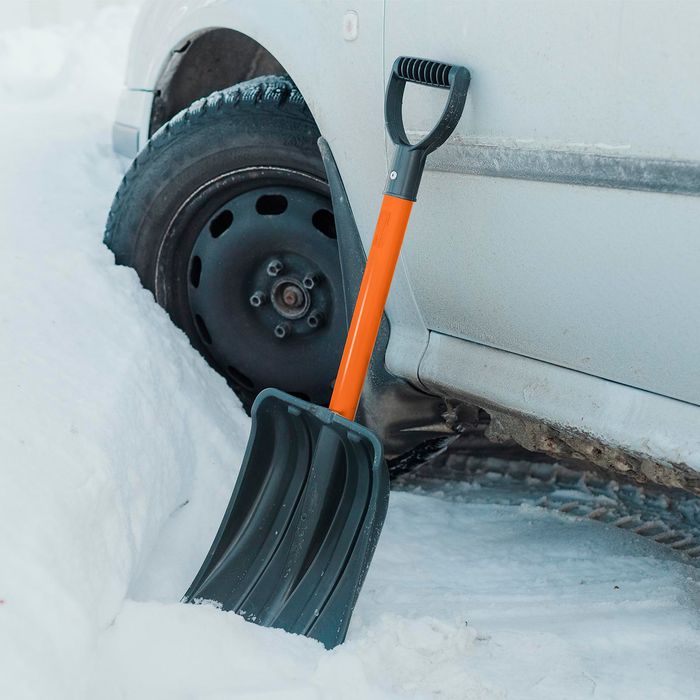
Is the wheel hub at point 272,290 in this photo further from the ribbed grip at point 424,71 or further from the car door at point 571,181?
the ribbed grip at point 424,71

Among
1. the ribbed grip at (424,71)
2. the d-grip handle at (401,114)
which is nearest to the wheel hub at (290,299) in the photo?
the d-grip handle at (401,114)

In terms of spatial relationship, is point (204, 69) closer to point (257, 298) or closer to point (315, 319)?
point (257, 298)

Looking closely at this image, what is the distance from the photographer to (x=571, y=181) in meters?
1.19

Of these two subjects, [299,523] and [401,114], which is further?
[299,523]

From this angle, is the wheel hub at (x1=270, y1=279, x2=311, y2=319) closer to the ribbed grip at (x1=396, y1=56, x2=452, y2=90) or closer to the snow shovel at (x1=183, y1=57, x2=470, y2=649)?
the snow shovel at (x1=183, y1=57, x2=470, y2=649)

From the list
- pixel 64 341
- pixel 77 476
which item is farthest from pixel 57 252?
pixel 77 476

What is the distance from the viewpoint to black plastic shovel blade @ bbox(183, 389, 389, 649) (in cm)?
139

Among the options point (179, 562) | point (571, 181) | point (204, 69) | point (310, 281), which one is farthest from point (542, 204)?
point (204, 69)

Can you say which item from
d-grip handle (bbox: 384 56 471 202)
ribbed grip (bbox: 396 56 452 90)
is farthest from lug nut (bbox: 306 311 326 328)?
ribbed grip (bbox: 396 56 452 90)

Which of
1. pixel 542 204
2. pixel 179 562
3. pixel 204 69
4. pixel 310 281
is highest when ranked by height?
pixel 204 69

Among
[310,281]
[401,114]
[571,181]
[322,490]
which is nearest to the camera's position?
[571,181]

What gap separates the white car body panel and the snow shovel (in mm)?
95

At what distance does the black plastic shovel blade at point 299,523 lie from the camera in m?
1.39

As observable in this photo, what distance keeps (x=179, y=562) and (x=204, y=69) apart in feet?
4.79
